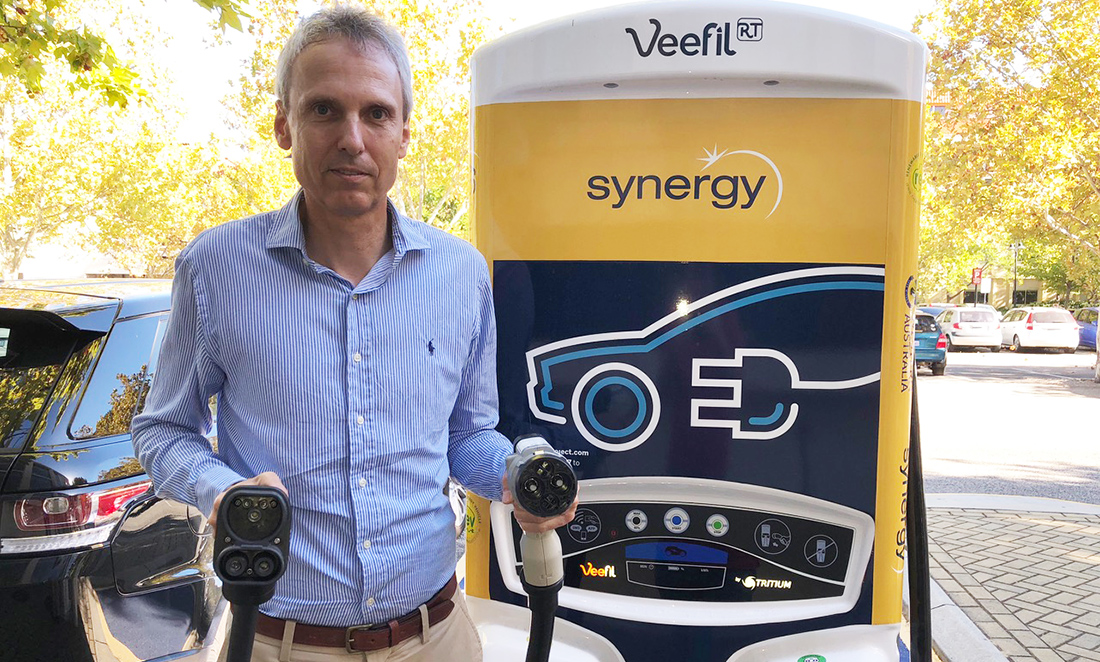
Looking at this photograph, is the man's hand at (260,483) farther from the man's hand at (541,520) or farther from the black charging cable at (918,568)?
the black charging cable at (918,568)

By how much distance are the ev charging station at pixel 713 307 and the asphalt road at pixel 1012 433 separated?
6408 mm

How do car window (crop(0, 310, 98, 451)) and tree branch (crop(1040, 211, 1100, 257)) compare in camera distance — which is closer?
car window (crop(0, 310, 98, 451))

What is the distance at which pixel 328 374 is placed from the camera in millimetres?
1731

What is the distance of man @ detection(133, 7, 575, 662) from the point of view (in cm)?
172

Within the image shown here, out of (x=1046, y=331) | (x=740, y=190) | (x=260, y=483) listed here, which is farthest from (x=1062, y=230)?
(x=260, y=483)

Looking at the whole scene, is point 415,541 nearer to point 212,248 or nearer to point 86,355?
point 212,248

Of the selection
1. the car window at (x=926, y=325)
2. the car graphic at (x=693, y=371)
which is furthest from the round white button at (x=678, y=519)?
the car window at (x=926, y=325)

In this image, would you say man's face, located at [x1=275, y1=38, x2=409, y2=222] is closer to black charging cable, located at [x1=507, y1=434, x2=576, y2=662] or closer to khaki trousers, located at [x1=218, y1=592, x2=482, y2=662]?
black charging cable, located at [x1=507, y1=434, x2=576, y2=662]

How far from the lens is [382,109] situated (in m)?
1.78

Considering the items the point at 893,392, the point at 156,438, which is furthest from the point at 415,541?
the point at 893,392

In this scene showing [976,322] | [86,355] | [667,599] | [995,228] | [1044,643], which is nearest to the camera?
[667,599]

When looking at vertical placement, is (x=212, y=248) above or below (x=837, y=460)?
above

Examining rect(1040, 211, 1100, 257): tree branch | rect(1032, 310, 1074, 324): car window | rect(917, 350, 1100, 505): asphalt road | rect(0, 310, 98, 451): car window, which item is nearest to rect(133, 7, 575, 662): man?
rect(0, 310, 98, 451): car window

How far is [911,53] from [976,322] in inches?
981
